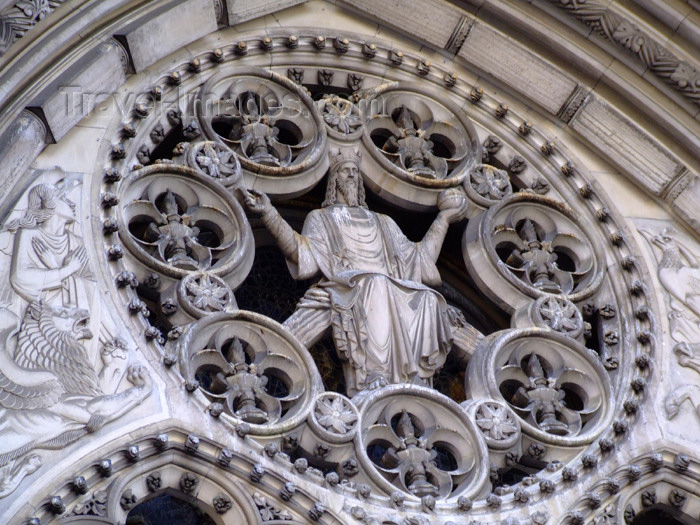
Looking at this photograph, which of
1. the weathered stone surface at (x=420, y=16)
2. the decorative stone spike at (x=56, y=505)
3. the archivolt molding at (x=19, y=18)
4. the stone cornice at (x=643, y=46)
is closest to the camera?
the decorative stone spike at (x=56, y=505)

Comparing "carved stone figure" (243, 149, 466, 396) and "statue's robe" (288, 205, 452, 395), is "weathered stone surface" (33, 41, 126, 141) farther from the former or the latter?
"statue's robe" (288, 205, 452, 395)

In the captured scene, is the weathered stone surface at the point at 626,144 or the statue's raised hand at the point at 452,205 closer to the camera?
the statue's raised hand at the point at 452,205

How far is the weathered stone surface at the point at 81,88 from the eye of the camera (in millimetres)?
9117

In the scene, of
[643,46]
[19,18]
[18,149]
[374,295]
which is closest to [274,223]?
[374,295]

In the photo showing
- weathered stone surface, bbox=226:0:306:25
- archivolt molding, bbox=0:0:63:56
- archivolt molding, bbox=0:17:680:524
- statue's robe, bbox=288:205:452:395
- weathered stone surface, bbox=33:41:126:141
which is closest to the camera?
archivolt molding, bbox=0:0:63:56

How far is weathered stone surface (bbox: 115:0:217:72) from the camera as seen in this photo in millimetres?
9805

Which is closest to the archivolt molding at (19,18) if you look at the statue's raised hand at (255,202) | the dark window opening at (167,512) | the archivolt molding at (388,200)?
the archivolt molding at (388,200)

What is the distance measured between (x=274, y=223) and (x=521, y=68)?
2.39m

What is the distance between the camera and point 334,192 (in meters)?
10.4

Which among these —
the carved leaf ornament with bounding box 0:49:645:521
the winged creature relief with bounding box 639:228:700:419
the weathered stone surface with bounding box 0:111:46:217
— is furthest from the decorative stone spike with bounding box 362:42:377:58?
the weathered stone surface with bounding box 0:111:46:217

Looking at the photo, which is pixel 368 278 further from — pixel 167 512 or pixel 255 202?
pixel 167 512

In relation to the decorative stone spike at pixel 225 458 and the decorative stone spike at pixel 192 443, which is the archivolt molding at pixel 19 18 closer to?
the decorative stone spike at pixel 192 443

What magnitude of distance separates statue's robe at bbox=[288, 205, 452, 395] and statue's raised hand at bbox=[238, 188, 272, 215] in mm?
300

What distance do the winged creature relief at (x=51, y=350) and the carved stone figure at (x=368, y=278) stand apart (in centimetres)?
141
